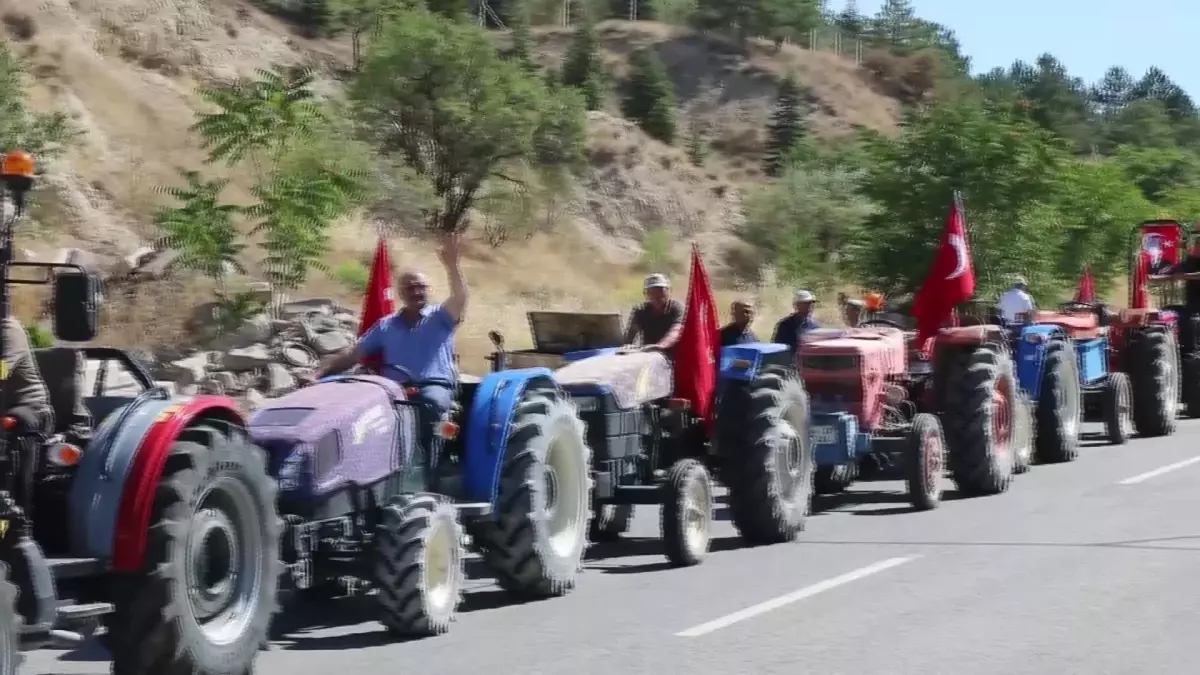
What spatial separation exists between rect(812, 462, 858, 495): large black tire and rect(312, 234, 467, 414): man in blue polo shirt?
5.19 meters

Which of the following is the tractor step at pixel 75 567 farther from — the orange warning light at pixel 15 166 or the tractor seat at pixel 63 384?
the orange warning light at pixel 15 166

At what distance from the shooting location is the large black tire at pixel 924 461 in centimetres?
1348

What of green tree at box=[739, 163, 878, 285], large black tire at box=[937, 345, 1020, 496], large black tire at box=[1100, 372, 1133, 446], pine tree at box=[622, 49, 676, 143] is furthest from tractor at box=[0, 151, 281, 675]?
pine tree at box=[622, 49, 676, 143]

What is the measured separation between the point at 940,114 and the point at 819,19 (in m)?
75.8

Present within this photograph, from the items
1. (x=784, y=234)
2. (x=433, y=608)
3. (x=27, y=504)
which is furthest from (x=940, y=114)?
(x=784, y=234)

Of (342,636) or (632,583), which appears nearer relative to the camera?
Result: (342,636)

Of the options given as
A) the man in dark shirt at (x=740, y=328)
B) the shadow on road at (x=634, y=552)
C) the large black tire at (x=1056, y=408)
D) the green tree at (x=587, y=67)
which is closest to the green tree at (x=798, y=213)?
the green tree at (x=587, y=67)

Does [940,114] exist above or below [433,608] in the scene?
above

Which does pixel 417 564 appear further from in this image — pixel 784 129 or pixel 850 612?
→ pixel 784 129

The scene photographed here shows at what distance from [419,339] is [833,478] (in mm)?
6209

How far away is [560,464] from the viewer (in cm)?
1005

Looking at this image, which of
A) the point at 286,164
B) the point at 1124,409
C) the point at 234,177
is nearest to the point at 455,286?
the point at 1124,409

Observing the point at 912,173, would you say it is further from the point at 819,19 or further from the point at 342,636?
the point at 819,19

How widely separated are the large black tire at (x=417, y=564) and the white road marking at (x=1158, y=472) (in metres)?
8.99
